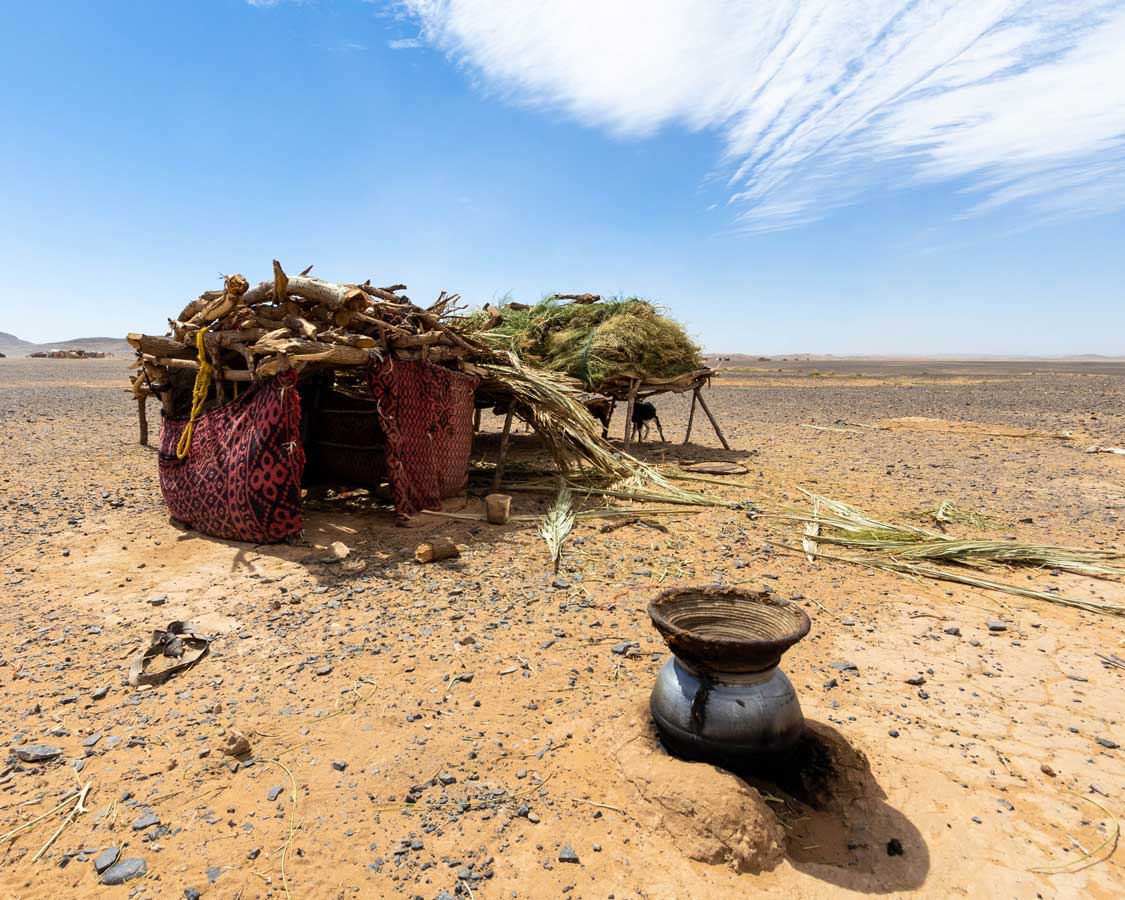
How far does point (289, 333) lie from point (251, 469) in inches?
53.0

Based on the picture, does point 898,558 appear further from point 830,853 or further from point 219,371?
point 219,371

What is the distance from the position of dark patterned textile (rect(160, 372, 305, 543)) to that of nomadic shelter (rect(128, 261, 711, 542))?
1cm

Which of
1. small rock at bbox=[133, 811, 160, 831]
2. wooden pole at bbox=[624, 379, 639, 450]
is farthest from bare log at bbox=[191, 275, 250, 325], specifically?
wooden pole at bbox=[624, 379, 639, 450]

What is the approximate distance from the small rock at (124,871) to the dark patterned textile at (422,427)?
452cm

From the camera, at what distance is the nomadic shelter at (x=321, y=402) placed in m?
6.07

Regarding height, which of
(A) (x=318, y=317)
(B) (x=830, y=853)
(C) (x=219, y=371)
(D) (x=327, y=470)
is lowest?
(B) (x=830, y=853)

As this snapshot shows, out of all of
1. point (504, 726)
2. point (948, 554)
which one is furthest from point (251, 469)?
point (948, 554)

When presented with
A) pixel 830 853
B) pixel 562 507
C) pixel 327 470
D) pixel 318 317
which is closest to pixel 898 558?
pixel 562 507

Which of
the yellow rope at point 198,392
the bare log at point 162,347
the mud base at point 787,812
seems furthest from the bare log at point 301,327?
the mud base at point 787,812

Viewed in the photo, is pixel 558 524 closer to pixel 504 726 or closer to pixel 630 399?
pixel 504 726

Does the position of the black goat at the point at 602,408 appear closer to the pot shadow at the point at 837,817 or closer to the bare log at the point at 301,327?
the bare log at the point at 301,327

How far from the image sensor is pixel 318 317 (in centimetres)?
681

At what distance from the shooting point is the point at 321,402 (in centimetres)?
886

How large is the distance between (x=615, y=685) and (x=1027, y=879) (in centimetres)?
208
